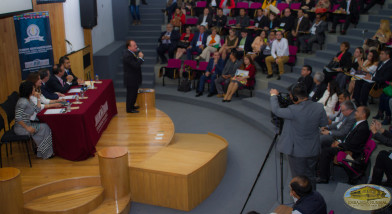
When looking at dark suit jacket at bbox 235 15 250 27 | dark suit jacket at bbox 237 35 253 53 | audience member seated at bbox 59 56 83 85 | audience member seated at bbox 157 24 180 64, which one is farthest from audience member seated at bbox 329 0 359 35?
audience member seated at bbox 59 56 83 85

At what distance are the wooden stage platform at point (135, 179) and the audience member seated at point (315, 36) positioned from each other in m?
5.01

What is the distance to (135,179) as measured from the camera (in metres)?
4.96

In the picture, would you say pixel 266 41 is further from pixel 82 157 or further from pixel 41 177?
pixel 41 177

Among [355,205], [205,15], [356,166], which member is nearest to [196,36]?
[205,15]

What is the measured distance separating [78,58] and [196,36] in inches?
127

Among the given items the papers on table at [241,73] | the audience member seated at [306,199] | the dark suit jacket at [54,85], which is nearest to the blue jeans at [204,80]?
the papers on table at [241,73]

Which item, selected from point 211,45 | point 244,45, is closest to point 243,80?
point 244,45

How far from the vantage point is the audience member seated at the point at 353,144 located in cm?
470

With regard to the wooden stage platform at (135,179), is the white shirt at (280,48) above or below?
above

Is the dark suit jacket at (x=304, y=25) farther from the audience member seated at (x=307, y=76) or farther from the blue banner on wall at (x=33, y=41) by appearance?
the blue banner on wall at (x=33, y=41)

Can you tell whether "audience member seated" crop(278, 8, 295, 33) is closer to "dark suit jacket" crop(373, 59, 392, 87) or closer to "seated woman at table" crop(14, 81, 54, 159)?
"dark suit jacket" crop(373, 59, 392, 87)

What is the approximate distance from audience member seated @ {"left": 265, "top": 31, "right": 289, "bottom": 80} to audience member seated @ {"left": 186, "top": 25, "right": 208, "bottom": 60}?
197 centimetres

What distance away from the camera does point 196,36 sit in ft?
34.2

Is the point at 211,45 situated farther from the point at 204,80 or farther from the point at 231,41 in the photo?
the point at 204,80
